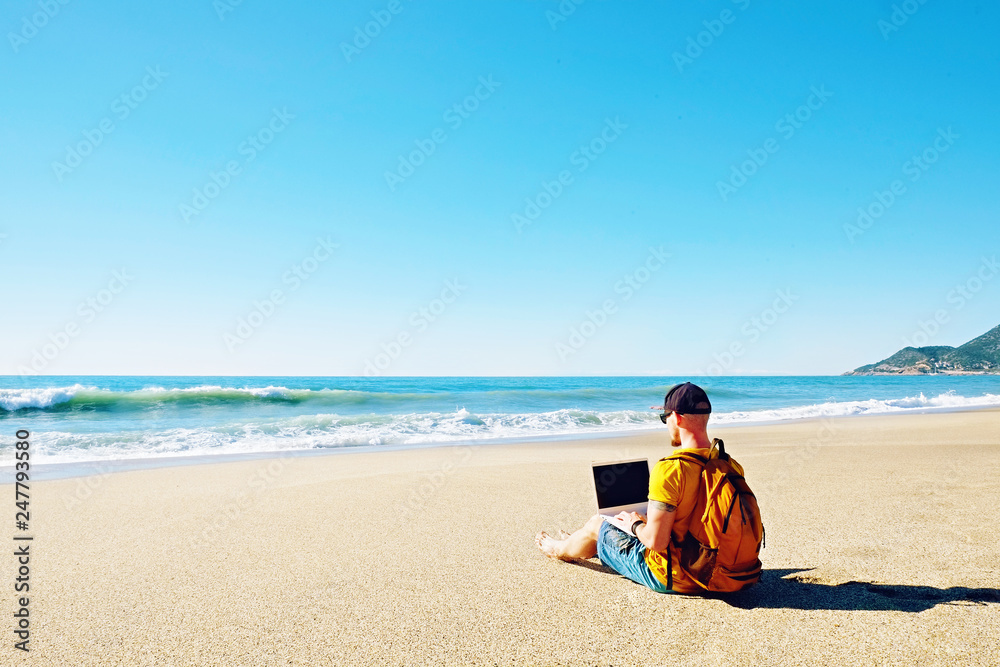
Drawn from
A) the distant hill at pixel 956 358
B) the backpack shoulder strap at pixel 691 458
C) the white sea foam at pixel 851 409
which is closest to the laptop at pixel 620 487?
the backpack shoulder strap at pixel 691 458

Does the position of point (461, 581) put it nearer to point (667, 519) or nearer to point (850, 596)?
point (667, 519)

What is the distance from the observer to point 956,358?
8319 cm

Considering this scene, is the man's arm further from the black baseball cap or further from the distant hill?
the distant hill

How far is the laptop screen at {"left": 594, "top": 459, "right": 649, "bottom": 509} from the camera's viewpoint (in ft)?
12.6

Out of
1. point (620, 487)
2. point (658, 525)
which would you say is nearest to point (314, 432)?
point (620, 487)

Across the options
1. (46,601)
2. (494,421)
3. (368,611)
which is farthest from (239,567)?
(494,421)

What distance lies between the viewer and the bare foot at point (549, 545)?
4217 mm

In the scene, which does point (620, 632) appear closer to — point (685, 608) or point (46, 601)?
point (685, 608)

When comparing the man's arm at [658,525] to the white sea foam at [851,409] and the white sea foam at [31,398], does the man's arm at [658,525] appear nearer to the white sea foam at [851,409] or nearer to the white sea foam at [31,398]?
the white sea foam at [851,409]

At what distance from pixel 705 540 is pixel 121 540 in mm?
Result: 4502

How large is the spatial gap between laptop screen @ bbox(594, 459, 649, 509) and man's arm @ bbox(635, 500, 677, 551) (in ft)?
1.90

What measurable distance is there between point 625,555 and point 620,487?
17.4 inches

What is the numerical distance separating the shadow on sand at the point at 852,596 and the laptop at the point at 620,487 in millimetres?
764

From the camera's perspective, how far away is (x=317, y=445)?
13281 mm
